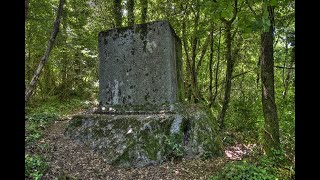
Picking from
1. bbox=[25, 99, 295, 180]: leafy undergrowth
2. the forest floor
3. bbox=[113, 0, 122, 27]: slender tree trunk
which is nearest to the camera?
bbox=[25, 99, 295, 180]: leafy undergrowth

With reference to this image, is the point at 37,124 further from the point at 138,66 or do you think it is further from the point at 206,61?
the point at 206,61

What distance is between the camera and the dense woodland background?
17.8 feet

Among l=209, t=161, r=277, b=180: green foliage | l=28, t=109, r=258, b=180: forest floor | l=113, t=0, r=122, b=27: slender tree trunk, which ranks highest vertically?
l=113, t=0, r=122, b=27: slender tree trunk

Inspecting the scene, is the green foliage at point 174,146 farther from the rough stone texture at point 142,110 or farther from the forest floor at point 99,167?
the forest floor at point 99,167

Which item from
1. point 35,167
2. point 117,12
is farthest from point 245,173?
point 117,12

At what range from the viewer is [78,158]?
592 cm

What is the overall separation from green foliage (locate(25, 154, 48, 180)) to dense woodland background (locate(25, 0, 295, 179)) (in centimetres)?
3

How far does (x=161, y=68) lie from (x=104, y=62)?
1.80m

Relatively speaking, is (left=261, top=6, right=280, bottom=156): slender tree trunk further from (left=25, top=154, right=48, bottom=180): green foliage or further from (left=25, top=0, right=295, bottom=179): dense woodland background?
(left=25, top=154, right=48, bottom=180): green foliage

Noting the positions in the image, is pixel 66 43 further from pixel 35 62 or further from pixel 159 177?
pixel 159 177

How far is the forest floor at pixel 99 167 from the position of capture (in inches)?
207

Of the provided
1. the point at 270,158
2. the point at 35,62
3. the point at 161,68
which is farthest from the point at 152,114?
the point at 35,62

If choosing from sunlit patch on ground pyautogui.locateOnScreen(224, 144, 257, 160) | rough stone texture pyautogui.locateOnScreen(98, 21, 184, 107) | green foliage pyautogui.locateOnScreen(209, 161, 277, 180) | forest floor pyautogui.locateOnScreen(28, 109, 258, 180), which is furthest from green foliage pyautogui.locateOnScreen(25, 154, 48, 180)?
sunlit patch on ground pyautogui.locateOnScreen(224, 144, 257, 160)

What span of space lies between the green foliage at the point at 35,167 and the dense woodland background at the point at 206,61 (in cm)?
3
